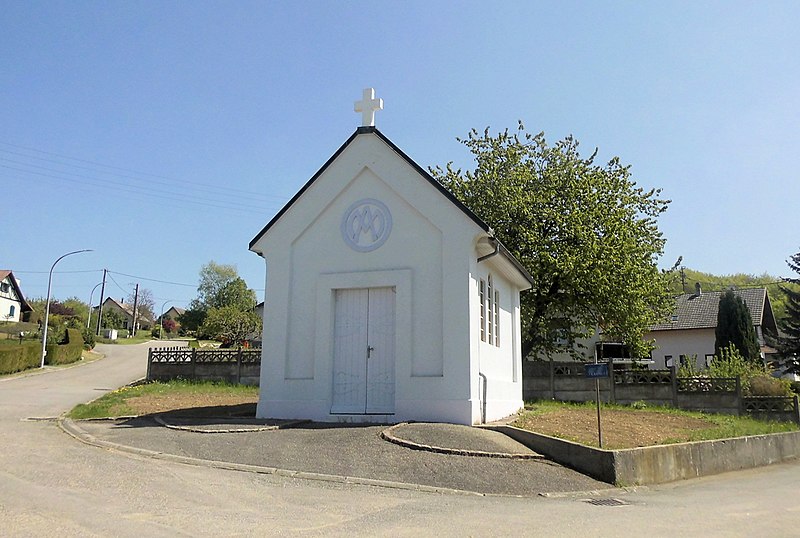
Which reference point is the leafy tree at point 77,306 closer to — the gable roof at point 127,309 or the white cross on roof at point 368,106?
the gable roof at point 127,309

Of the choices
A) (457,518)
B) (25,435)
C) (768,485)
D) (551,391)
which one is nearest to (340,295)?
(25,435)

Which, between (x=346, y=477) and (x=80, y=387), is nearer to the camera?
(x=346, y=477)

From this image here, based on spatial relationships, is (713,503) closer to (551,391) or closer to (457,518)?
(457,518)

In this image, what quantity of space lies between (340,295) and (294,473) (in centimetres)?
601

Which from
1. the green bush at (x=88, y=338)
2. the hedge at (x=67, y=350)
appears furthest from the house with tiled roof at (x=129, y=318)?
the hedge at (x=67, y=350)

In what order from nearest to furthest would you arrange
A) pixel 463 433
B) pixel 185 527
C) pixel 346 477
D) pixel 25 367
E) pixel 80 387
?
pixel 185 527 < pixel 346 477 < pixel 463 433 < pixel 80 387 < pixel 25 367

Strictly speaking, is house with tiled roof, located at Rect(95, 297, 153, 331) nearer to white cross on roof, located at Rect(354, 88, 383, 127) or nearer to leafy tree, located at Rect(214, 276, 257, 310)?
leafy tree, located at Rect(214, 276, 257, 310)

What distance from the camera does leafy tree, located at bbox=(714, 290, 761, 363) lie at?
43.3 meters

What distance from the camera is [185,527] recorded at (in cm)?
651

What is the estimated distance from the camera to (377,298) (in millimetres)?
14898

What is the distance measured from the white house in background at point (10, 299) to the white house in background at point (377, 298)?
67.8 metres

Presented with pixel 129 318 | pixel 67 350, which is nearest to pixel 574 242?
pixel 67 350

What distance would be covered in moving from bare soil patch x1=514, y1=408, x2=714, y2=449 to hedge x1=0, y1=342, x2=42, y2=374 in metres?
30.7

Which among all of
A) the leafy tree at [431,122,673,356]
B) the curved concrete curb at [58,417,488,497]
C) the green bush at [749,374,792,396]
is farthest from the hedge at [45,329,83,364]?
the green bush at [749,374,792,396]
